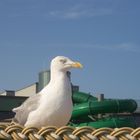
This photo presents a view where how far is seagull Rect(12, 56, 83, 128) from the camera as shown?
2773 millimetres

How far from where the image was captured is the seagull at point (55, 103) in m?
2.77

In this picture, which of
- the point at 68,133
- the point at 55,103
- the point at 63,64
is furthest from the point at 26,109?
the point at 68,133

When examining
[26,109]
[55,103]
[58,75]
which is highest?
[58,75]

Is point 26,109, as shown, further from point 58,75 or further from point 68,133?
point 68,133

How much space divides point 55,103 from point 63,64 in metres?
0.65

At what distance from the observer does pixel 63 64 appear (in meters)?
3.40

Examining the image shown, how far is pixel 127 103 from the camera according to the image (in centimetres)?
1232

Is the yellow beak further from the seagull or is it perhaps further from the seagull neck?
the seagull neck

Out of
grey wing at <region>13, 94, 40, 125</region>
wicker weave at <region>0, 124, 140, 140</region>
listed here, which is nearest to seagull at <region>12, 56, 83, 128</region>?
grey wing at <region>13, 94, 40, 125</region>

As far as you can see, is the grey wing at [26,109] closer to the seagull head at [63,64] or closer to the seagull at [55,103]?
the seagull at [55,103]

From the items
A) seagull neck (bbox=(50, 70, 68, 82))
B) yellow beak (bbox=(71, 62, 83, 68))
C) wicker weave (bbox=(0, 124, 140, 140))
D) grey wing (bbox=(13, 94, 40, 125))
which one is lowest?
grey wing (bbox=(13, 94, 40, 125))

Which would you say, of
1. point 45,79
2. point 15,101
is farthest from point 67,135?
point 15,101

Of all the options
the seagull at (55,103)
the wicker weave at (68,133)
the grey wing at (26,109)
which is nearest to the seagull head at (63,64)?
the seagull at (55,103)

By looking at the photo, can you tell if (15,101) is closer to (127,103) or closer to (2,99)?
(2,99)
